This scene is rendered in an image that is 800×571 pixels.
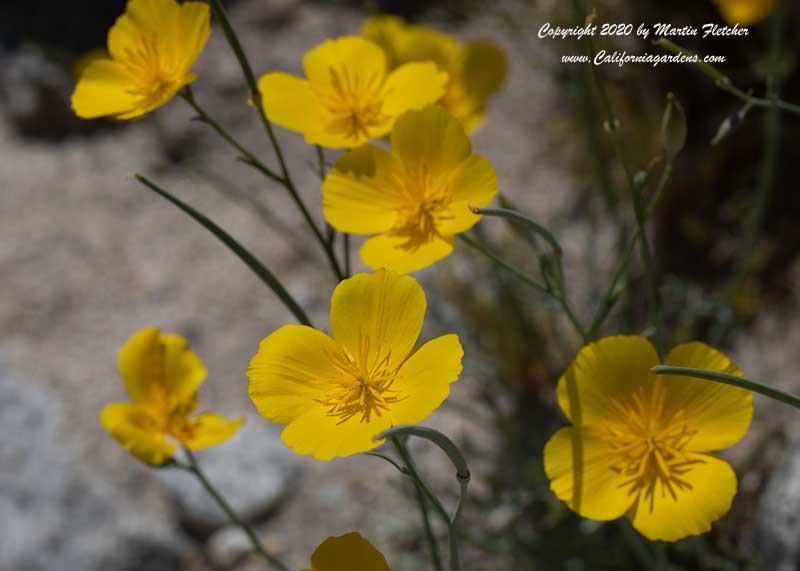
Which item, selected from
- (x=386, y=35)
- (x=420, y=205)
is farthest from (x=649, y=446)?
(x=386, y=35)

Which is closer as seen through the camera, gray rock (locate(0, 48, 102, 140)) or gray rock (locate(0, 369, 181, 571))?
gray rock (locate(0, 369, 181, 571))

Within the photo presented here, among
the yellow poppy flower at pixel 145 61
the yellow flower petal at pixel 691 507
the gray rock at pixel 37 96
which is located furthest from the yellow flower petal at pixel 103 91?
the gray rock at pixel 37 96

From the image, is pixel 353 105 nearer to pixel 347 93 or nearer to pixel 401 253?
pixel 347 93

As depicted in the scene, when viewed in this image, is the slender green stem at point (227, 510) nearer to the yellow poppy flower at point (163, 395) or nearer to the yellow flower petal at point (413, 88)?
the yellow poppy flower at point (163, 395)

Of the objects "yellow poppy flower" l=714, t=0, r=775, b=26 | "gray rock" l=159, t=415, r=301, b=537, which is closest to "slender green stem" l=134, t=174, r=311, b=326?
"gray rock" l=159, t=415, r=301, b=537

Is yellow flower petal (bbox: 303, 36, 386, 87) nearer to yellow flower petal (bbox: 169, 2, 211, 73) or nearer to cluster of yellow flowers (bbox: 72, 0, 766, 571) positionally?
cluster of yellow flowers (bbox: 72, 0, 766, 571)

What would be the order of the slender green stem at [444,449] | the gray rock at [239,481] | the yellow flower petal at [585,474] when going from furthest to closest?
the gray rock at [239,481] → the yellow flower petal at [585,474] → the slender green stem at [444,449]

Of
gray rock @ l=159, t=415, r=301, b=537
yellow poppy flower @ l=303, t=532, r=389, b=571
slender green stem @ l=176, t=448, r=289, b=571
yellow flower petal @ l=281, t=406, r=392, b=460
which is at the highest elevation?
yellow flower petal @ l=281, t=406, r=392, b=460
